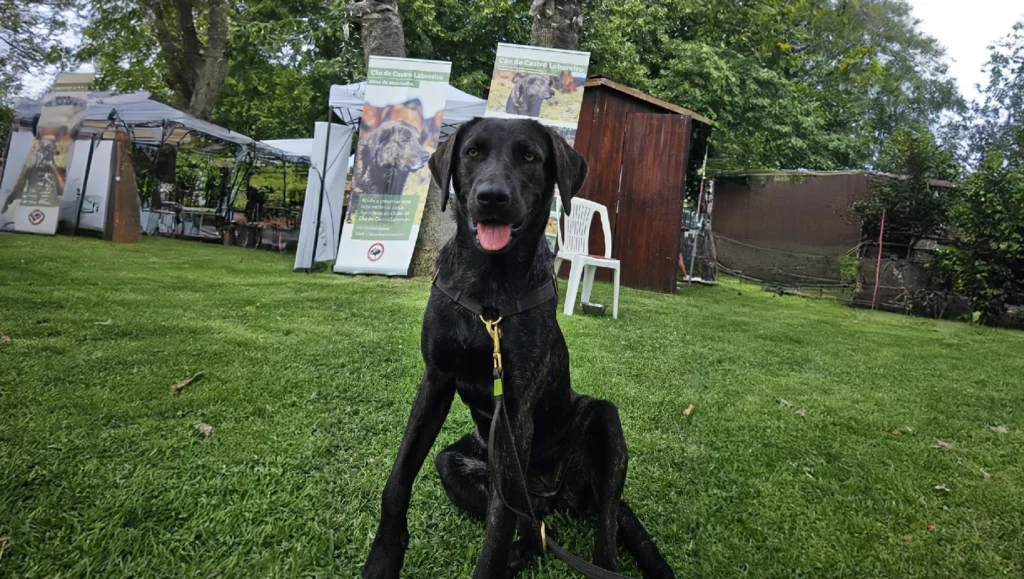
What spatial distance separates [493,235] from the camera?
5.88ft

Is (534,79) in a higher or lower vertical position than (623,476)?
higher

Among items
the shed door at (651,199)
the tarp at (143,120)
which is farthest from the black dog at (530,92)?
the tarp at (143,120)

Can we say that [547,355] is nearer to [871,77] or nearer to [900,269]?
[900,269]

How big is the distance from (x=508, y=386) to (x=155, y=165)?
1591 centimetres

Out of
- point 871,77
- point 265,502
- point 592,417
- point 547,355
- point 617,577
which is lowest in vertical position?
point 265,502

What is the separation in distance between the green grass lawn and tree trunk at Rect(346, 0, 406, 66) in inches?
201

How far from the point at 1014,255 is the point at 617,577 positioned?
35.6ft

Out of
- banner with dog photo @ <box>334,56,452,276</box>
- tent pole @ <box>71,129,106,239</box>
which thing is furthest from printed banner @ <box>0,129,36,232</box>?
banner with dog photo @ <box>334,56,452,276</box>

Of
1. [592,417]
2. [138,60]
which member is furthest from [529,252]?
[138,60]

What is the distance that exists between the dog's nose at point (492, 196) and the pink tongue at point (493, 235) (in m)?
0.07

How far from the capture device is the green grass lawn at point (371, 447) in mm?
1676

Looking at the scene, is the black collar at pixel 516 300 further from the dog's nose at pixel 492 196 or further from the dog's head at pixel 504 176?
the dog's nose at pixel 492 196

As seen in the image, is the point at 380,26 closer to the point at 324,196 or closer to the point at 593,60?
the point at 324,196

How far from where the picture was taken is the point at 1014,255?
8812 mm
